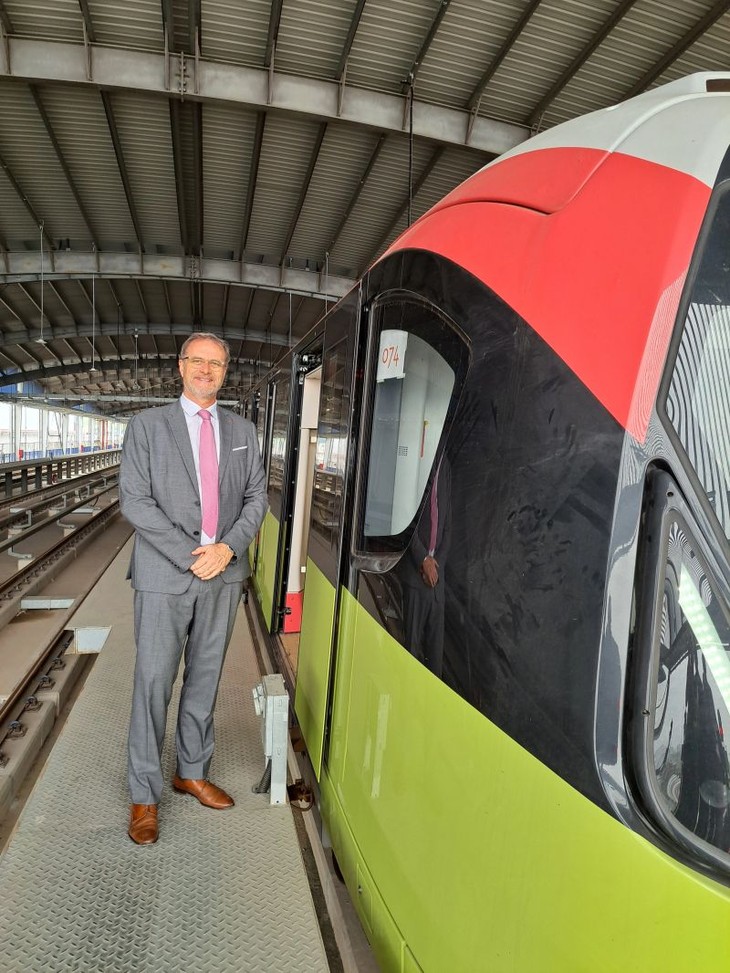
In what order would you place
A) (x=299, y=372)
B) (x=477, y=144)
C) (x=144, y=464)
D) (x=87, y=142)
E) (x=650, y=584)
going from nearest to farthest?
1. (x=650, y=584)
2. (x=144, y=464)
3. (x=299, y=372)
4. (x=477, y=144)
5. (x=87, y=142)

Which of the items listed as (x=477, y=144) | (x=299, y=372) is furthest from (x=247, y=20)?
(x=299, y=372)

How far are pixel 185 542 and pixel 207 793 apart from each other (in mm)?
1229

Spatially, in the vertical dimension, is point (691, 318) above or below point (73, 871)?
above

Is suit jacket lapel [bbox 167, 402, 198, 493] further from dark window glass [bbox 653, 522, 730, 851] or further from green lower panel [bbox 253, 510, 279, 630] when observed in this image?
green lower panel [bbox 253, 510, 279, 630]

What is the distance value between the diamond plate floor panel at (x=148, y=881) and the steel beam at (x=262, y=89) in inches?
315

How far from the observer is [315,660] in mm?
3105

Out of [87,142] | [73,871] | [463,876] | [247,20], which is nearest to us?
[463,876]

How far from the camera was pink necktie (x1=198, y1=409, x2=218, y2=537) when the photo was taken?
9.25 ft

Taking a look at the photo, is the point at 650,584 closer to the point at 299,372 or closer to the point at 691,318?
the point at 691,318

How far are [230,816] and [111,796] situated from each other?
0.57 metres

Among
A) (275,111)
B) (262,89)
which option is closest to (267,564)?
(275,111)

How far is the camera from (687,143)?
3.80 ft

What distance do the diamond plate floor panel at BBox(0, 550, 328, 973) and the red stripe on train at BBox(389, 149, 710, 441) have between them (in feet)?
6.92

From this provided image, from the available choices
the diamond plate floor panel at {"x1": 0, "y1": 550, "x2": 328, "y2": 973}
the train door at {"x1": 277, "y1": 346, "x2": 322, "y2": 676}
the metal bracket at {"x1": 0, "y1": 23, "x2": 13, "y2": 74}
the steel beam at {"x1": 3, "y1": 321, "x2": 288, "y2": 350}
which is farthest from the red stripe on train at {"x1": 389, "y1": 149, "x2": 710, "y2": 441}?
the steel beam at {"x1": 3, "y1": 321, "x2": 288, "y2": 350}
